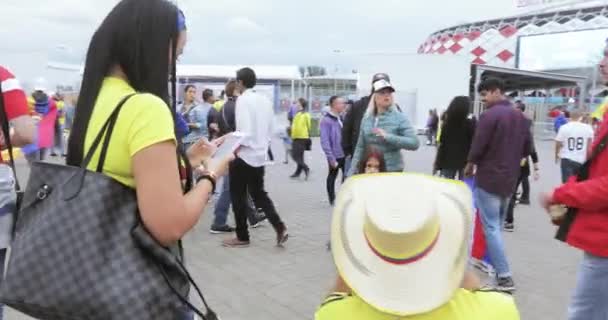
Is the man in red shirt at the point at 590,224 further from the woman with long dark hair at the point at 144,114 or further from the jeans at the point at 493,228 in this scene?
the jeans at the point at 493,228

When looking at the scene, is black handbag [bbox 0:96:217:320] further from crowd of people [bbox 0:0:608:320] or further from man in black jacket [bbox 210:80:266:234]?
man in black jacket [bbox 210:80:266:234]

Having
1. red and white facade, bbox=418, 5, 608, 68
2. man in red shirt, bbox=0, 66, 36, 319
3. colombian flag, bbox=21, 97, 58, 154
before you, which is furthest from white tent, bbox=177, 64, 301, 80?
man in red shirt, bbox=0, 66, 36, 319

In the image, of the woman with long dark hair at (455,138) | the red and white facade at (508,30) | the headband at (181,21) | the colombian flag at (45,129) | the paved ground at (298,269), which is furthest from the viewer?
the red and white facade at (508,30)

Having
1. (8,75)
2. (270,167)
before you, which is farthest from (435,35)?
(8,75)

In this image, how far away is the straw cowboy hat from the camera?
1565 mm

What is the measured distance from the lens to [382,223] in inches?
61.1

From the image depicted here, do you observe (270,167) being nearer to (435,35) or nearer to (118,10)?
(118,10)

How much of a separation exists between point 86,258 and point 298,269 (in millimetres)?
3548

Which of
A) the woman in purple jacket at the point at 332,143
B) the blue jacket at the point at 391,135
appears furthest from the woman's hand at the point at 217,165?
the woman in purple jacket at the point at 332,143

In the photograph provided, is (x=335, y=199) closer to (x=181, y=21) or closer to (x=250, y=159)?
(x=181, y=21)

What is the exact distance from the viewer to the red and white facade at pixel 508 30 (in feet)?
113

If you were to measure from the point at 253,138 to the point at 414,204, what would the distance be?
3.61 m

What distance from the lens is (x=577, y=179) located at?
92.9 inches

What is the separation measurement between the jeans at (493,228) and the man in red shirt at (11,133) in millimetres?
3410
